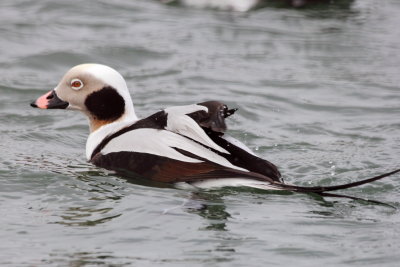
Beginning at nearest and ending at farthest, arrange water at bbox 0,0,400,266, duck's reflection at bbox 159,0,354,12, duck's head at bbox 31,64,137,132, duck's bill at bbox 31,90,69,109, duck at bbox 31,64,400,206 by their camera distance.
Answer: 1. water at bbox 0,0,400,266
2. duck at bbox 31,64,400,206
3. duck's head at bbox 31,64,137,132
4. duck's bill at bbox 31,90,69,109
5. duck's reflection at bbox 159,0,354,12

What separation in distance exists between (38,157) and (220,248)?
2.73m

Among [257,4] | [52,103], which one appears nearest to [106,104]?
[52,103]

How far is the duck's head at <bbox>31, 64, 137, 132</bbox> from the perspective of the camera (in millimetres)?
8125

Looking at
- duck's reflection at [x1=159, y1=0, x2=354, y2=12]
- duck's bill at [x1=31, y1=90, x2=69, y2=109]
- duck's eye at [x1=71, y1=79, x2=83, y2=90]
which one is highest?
duck's eye at [x1=71, y1=79, x2=83, y2=90]

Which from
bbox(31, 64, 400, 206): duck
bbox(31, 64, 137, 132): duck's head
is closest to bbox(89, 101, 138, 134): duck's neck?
bbox(31, 64, 137, 132): duck's head

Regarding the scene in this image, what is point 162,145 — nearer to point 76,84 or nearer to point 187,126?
point 187,126

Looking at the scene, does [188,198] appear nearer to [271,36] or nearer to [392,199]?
[392,199]

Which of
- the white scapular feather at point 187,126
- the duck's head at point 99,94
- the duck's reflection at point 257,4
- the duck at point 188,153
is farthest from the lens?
the duck's reflection at point 257,4

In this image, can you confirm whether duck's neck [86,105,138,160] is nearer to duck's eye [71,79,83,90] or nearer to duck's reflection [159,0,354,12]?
duck's eye [71,79,83,90]

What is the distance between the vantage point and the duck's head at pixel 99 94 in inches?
320

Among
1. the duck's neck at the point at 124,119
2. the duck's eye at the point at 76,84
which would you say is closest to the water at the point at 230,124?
the duck's neck at the point at 124,119

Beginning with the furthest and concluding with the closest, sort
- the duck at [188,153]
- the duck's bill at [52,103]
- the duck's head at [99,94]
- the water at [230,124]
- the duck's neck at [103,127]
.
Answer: the duck's bill at [52,103] < the duck's head at [99,94] < the duck's neck at [103,127] < the duck at [188,153] < the water at [230,124]

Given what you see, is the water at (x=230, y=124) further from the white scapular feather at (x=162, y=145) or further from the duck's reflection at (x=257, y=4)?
the white scapular feather at (x=162, y=145)

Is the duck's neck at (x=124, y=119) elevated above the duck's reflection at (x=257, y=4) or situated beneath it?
situated beneath
